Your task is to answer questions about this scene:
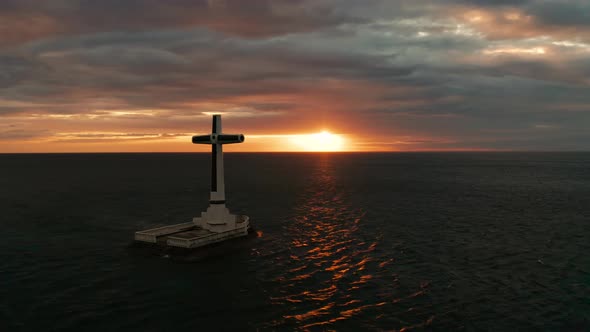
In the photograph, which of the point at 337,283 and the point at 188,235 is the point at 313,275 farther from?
the point at 188,235

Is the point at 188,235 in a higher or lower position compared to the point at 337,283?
higher

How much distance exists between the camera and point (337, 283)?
3384 cm

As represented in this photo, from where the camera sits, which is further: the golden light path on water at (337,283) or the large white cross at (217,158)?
the large white cross at (217,158)

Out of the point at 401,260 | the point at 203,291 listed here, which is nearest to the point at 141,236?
the point at 203,291

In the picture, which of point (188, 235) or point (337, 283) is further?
point (188, 235)

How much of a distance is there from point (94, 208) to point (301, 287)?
5798cm

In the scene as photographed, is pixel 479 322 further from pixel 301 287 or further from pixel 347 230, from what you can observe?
pixel 347 230

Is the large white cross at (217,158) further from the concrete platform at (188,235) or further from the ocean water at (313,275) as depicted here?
the ocean water at (313,275)

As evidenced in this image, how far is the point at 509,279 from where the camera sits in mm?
34469

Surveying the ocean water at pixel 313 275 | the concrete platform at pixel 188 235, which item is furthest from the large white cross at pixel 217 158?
the ocean water at pixel 313 275

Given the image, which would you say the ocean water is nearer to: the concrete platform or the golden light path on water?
the golden light path on water

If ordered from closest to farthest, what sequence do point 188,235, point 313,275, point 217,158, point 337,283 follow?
point 337,283
point 313,275
point 188,235
point 217,158

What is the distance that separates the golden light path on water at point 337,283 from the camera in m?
26.8

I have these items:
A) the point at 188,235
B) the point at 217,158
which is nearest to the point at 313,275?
the point at 188,235
